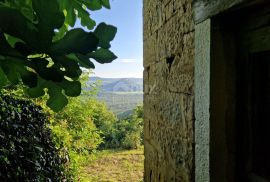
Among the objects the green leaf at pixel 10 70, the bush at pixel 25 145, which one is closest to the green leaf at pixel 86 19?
the green leaf at pixel 10 70

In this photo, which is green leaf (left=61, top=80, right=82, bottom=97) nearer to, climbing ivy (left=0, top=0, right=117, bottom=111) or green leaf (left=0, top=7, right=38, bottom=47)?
climbing ivy (left=0, top=0, right=117, bottom=111)

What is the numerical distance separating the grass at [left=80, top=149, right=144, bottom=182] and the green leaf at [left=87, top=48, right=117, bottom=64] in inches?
384

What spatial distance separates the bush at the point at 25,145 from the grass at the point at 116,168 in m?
5.78

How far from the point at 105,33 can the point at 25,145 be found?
11.2 ft

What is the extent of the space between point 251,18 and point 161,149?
58.6 inches

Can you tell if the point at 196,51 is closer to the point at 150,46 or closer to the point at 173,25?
the point at 173,25

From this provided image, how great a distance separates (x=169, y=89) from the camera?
2.57 m

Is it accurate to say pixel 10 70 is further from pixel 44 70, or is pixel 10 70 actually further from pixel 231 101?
pixel 231 101

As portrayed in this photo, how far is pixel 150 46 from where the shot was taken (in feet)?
11.1

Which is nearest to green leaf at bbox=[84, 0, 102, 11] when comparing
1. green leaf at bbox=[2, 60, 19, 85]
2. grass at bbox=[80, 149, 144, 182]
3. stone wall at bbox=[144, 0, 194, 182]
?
green leaf at bbox=[2, 60, 19, 85]

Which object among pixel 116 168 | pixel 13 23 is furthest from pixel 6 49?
pixel 116 168

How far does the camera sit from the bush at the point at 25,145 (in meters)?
3.67

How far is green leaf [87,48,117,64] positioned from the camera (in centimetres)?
100

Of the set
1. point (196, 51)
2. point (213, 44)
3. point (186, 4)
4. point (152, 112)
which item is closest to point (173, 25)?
point (186, 4)
